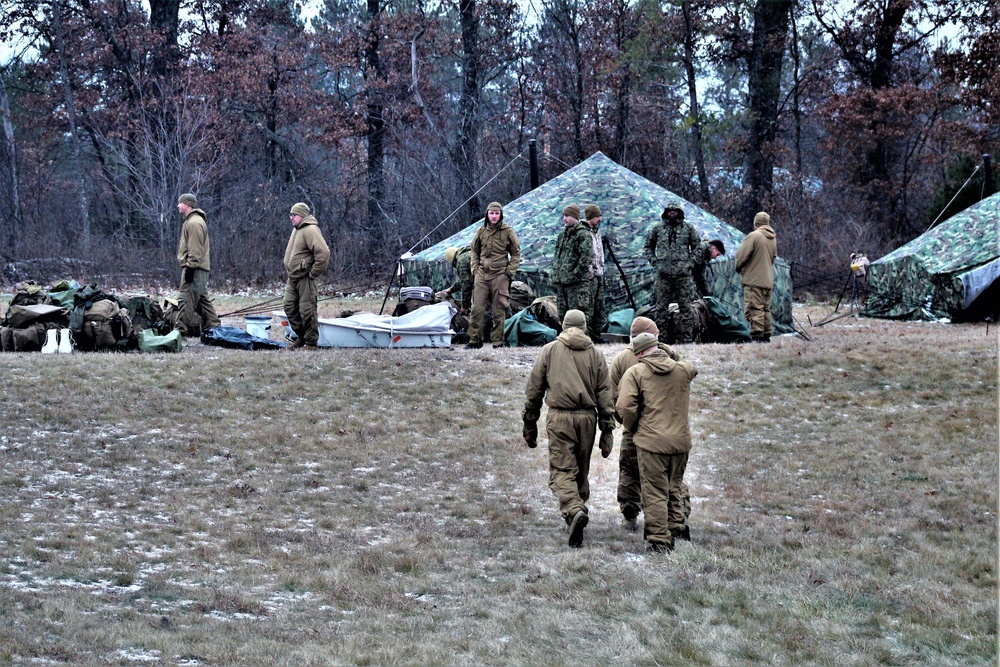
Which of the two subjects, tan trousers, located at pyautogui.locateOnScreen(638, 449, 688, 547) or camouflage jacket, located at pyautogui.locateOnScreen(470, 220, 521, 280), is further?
camouflage jacket, located at pyautogui.locateOnScreen(470, 220, 521, 280)

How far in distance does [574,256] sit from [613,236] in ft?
13.6

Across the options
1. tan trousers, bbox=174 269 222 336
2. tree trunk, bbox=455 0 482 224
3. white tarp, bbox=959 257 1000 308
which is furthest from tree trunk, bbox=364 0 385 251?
white tarp, bbox=959 257 1000 308

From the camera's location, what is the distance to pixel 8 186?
102 ft

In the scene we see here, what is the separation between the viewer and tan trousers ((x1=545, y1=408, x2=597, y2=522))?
8.12m

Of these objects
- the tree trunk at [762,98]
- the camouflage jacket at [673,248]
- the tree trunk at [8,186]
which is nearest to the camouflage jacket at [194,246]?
the camouflage jacket at [673,248]

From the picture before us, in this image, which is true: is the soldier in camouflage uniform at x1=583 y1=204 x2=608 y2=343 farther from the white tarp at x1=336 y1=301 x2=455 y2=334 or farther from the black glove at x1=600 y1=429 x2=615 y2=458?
the black glove at x1=600 y1=429 x2=615 y2=458

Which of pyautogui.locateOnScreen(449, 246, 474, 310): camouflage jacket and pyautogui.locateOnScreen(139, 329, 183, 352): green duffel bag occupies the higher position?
pyautogui.locateOnScreen(449, 246, 474, 310): camouflage jacket

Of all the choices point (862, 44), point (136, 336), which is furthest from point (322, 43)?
point (136, 336)

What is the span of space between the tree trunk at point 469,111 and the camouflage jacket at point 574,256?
14145mm

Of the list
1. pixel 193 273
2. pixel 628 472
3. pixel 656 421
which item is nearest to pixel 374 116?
pixel 193 273

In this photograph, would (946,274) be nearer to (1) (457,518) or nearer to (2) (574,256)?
(2) (574,256)

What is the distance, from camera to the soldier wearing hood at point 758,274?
50.6ft

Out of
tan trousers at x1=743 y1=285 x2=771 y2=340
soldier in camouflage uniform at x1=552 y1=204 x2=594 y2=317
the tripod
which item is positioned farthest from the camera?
the tripod

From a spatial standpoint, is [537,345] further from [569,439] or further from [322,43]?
[322,43]
